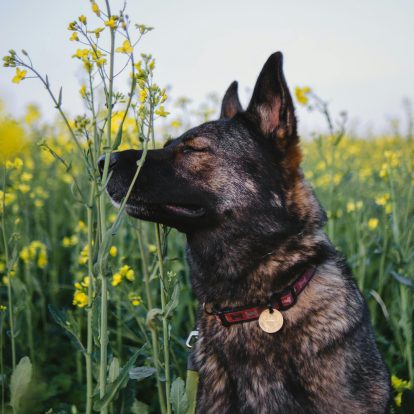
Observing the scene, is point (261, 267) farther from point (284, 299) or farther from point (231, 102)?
point (231, 102)

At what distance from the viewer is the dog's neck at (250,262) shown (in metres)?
2.04

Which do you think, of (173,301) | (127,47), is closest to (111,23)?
(127,47)

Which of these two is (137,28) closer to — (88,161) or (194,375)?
(88,161)

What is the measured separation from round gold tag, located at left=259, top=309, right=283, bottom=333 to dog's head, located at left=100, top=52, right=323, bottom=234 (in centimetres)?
35

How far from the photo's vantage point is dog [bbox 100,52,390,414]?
6.09 feet

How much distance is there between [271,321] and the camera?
193cm

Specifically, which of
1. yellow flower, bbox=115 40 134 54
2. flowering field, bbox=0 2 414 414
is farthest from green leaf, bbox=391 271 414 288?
yellow flower, bbox=115 40 134 54

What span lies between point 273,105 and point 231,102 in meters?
0.58

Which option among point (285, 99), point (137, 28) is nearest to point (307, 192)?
point (285, 99)

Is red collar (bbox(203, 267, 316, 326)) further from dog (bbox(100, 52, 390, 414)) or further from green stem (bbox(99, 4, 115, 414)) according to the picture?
green stem (bbox(99, 4, 115, 414))

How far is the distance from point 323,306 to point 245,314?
32 cm

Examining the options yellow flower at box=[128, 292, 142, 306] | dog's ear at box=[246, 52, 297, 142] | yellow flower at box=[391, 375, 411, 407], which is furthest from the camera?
yellow flower at box=[391, 375, 411, 407]

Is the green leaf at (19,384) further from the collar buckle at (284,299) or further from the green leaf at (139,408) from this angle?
the collar buckle at (284,299)

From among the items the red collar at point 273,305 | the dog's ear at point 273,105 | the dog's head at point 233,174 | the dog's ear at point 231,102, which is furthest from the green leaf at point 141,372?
the dog's ear at point 231,102
